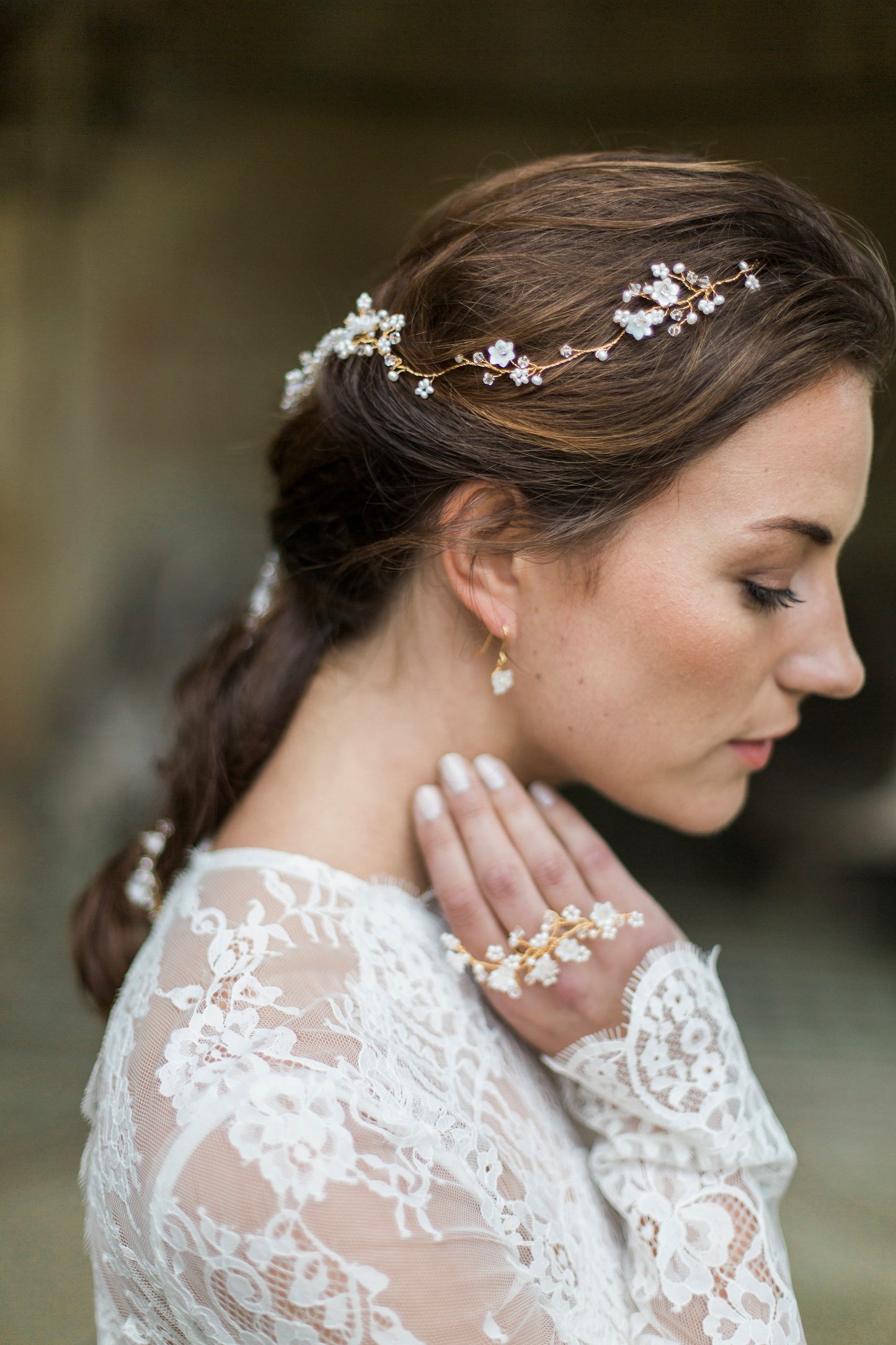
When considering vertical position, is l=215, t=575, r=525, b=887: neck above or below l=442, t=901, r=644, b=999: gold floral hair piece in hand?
above

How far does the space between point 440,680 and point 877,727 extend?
432 cm

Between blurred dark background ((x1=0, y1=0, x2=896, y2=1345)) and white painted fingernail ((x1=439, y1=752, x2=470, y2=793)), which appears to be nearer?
white painted fingernail ((x1=439, y1=752, x2=470, y2=793))

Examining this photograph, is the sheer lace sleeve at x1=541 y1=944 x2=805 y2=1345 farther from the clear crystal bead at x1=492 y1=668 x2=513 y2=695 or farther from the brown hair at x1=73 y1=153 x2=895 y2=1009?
the brown hair at x1=73 y1=153 x2=895 y2=1009

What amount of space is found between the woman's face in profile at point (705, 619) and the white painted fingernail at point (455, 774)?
0.11 meters

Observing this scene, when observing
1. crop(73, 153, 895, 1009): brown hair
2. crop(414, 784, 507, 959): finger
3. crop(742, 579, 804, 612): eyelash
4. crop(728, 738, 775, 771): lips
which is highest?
crop(73, 153, 895, 1009): brown hair

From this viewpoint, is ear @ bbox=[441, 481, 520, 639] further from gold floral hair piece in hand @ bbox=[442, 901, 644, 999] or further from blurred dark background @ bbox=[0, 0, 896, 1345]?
blurred dark background @ bbox=[0, 0, 896, 1345]

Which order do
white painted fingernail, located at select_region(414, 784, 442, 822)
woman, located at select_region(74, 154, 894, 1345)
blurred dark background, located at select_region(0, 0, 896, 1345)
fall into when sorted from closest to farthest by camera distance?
woman, located at select_region(74, 154, 894, 1345), white painted fingernail, located at select_region(414, 784, 442, 822), blurred dark background, located at select_region(0, 0, 896, 1345)

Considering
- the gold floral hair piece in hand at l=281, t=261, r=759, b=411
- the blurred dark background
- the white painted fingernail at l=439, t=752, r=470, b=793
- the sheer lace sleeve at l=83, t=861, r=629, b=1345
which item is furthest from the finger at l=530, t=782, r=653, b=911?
the blurred dark background

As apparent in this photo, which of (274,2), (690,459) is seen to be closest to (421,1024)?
(690,459)

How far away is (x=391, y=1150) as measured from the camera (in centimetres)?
96

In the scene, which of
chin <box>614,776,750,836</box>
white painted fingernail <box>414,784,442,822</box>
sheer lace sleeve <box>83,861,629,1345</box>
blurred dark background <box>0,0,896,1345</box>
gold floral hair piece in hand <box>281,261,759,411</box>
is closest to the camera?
sheer lace sleeve <box>83,861,629,1345</box>

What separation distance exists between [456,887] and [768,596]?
1.71ft

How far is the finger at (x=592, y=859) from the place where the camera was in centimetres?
130

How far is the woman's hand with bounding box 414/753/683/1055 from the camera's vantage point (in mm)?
1262
